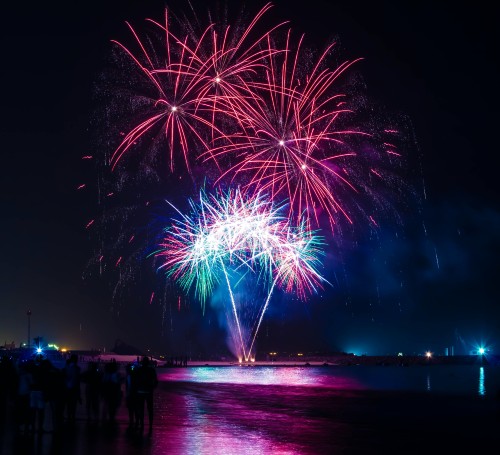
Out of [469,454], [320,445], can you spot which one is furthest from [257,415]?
[469,454]

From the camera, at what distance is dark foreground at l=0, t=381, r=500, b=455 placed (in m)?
13.7

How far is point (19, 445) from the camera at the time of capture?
13773mm

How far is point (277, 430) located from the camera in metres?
17.0

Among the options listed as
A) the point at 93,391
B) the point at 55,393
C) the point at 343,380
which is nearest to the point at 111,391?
the point at 93,391

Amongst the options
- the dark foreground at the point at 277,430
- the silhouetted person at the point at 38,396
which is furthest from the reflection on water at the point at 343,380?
the silhouetted person at the point at 38,396

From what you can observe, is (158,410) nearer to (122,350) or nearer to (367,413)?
(367,413)

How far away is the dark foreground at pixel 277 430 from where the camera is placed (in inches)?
539

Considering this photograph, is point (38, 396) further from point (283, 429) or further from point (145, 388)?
point (283, 429)

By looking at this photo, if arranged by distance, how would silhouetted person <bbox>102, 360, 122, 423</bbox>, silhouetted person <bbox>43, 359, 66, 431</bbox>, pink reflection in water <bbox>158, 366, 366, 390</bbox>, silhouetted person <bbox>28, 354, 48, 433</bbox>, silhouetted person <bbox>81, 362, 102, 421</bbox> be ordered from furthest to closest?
pink reflection in water <bbox>158, 366, 366, 390</bbox> < silhouetted person <bbox>81, 362, 102, 421</bbox> < silhouetted person <bbox>102, 360, 122, 423</bbox> < silhouetted person <bbox>43, 359, 66, 431</bbox> < silhouetted person <bbox>28, 354, 48, 433</bbox>

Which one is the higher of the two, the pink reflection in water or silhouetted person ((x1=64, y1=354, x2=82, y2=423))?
silhouetted person ((x1=64, y1=354, x2=82, y2=423))

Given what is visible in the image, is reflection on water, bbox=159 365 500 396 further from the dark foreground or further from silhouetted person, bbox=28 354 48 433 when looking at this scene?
silhouetted person, bbox=28 354 48 433

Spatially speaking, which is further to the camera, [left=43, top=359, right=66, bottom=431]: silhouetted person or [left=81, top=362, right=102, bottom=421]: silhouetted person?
[left=81, top=362, right=102, bottom=421]: silhouetted person

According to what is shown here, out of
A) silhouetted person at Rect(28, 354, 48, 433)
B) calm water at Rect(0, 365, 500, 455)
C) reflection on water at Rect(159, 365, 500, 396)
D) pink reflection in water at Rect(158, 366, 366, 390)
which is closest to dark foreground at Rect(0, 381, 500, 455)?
calm water at Rect(0, 365, 500, 455)

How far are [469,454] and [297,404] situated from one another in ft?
38.1
